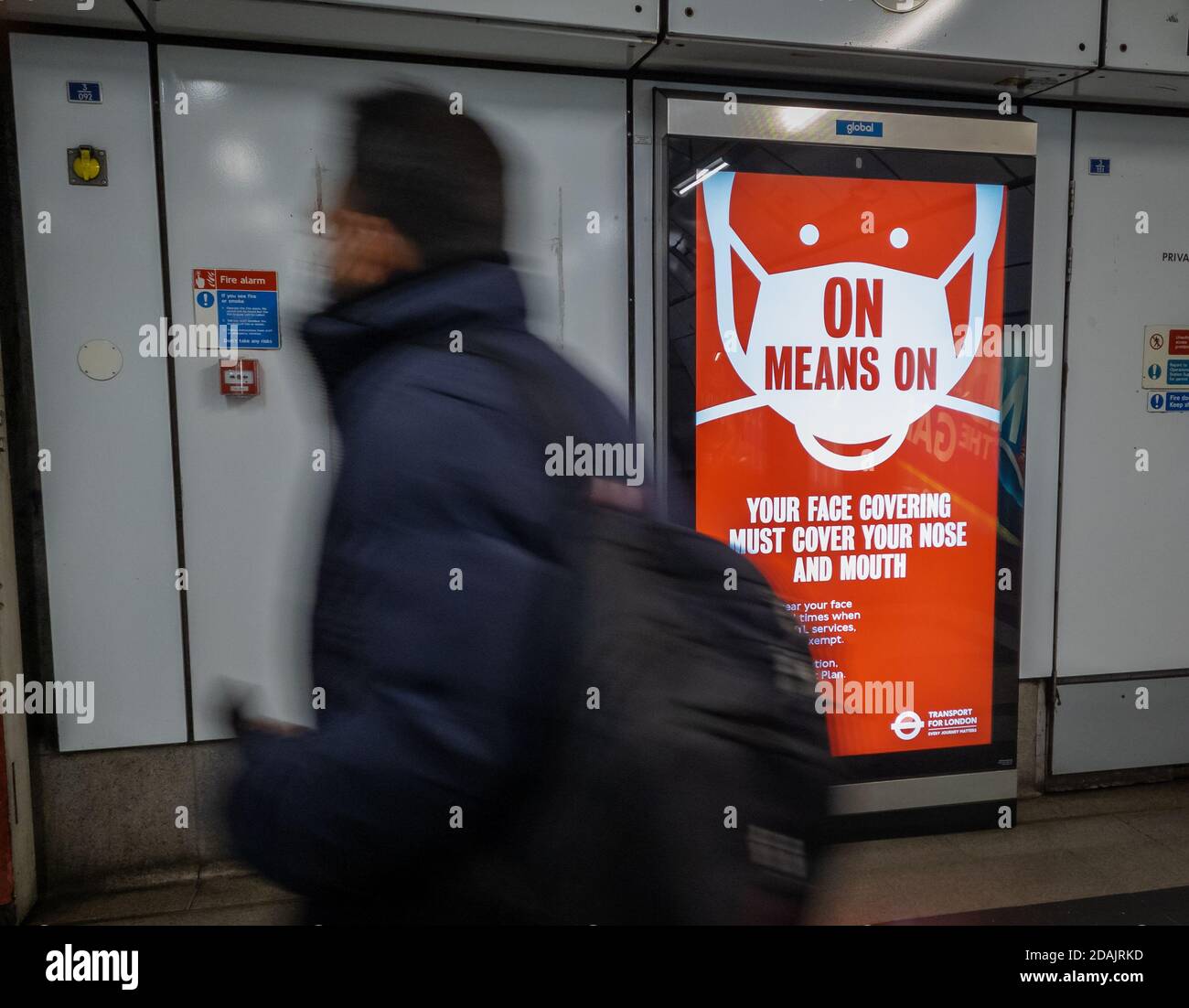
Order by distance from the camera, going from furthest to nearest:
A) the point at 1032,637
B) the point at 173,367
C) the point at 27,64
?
1. the point at 1032,637
2. the point at 173,367
3. the point at 27,64

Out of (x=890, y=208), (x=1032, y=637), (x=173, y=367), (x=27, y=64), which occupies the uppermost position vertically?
(x=27, y=64)

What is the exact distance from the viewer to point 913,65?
2.73 m

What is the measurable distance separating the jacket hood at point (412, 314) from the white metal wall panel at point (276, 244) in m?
1.66

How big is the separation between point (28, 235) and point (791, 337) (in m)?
2.43

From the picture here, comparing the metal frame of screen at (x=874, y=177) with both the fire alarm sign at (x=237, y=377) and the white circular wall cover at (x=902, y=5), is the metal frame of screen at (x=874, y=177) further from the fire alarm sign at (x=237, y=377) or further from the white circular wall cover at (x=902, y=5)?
the fire alarm sign at (x=237, y=377)

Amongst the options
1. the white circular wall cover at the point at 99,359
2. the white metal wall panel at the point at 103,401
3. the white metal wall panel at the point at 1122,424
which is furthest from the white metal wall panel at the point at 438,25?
the white metal wall panel at the point at 1122,424

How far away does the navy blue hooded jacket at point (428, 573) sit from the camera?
2.92ft

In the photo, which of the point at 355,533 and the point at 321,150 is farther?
the point at 321,150

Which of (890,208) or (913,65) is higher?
(913,65)

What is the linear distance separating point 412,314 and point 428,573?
285mm

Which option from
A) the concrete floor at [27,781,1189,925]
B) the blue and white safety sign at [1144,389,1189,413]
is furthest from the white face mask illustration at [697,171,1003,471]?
the concrete floor at [27,781,1189,925]

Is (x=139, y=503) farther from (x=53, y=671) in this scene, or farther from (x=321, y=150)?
(x=321, y=150)

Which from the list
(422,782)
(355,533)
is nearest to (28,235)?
(355,533)

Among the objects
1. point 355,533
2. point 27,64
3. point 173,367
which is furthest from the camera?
point 173,367
